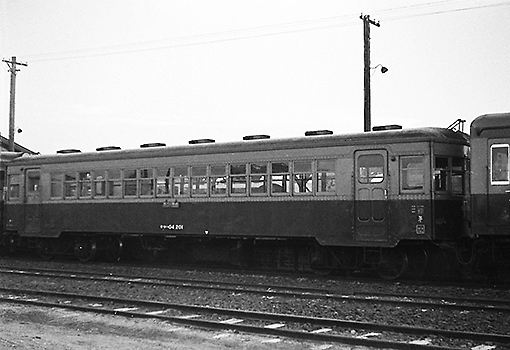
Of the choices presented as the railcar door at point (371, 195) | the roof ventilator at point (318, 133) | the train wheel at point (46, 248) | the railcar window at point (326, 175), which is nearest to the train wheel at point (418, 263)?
the railcar door at point (371, 195)

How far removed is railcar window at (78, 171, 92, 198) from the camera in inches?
866

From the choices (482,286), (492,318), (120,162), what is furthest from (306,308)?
(120,162)

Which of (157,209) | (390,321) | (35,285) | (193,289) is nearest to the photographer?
(390,321)

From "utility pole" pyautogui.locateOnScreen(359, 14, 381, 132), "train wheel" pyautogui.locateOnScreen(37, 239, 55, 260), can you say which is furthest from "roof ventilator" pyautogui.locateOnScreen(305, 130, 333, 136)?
"train wheel" pyautogui.locateOnScreen(37, 239, 55, 260)

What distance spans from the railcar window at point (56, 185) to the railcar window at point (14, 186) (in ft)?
6.05

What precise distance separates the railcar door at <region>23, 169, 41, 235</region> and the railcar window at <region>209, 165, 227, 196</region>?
7168 millimetres

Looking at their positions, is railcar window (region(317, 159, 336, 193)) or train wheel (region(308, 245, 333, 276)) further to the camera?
train wheel (region(308, 245, 333, 276))

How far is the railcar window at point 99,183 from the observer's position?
2161 cm

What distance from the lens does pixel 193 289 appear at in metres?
15.0

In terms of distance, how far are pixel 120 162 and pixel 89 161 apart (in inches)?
53.5

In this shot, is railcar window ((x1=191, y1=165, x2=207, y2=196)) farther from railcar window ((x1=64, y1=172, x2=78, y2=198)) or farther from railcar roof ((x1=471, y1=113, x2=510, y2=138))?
Result: railcar roof ((x1=471, y1=113, x2=510, y2=138))

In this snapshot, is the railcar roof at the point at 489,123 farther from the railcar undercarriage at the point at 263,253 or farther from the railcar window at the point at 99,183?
the railcar window at the point at 99,183

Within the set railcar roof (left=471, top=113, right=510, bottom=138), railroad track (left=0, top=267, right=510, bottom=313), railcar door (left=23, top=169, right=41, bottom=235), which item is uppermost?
railcar roof (left=471, top=113, right=510, bottom=138)

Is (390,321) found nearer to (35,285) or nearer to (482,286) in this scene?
(482,286)
